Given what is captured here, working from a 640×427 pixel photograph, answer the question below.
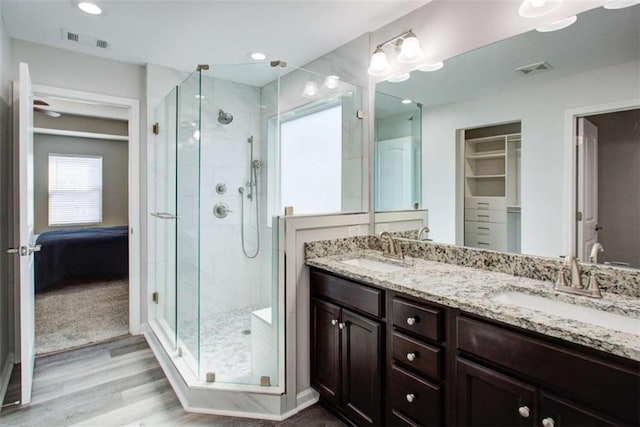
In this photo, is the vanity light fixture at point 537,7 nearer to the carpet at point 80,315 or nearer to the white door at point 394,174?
the white door at point 394,174

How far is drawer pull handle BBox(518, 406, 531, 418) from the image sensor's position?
110 cm

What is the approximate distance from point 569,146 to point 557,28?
58 centimetres

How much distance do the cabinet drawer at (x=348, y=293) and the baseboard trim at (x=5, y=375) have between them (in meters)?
2.15

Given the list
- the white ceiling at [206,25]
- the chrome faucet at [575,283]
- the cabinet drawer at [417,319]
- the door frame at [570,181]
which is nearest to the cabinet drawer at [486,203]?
the door frame at [570,181]

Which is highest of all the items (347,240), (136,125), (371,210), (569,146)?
(136,125)

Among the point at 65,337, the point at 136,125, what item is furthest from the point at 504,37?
the point at 65,337

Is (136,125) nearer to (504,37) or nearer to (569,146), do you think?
(504,37)

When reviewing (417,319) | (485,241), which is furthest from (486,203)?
(417,319)

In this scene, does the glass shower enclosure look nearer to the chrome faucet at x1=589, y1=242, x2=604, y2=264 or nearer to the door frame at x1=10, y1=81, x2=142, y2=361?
the door frame at x1=10, y1=81, x2=142, y2=361

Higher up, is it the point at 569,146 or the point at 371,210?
the point at 569,146

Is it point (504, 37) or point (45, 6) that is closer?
point (504, 37)

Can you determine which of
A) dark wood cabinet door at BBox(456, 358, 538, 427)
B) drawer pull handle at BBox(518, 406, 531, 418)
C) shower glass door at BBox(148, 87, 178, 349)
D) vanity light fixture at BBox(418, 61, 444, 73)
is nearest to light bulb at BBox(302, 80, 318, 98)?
vanity light fixture at BBox(418, 61, 444, 73)

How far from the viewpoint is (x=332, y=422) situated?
1.92m

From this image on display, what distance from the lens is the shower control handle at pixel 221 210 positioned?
277cm
